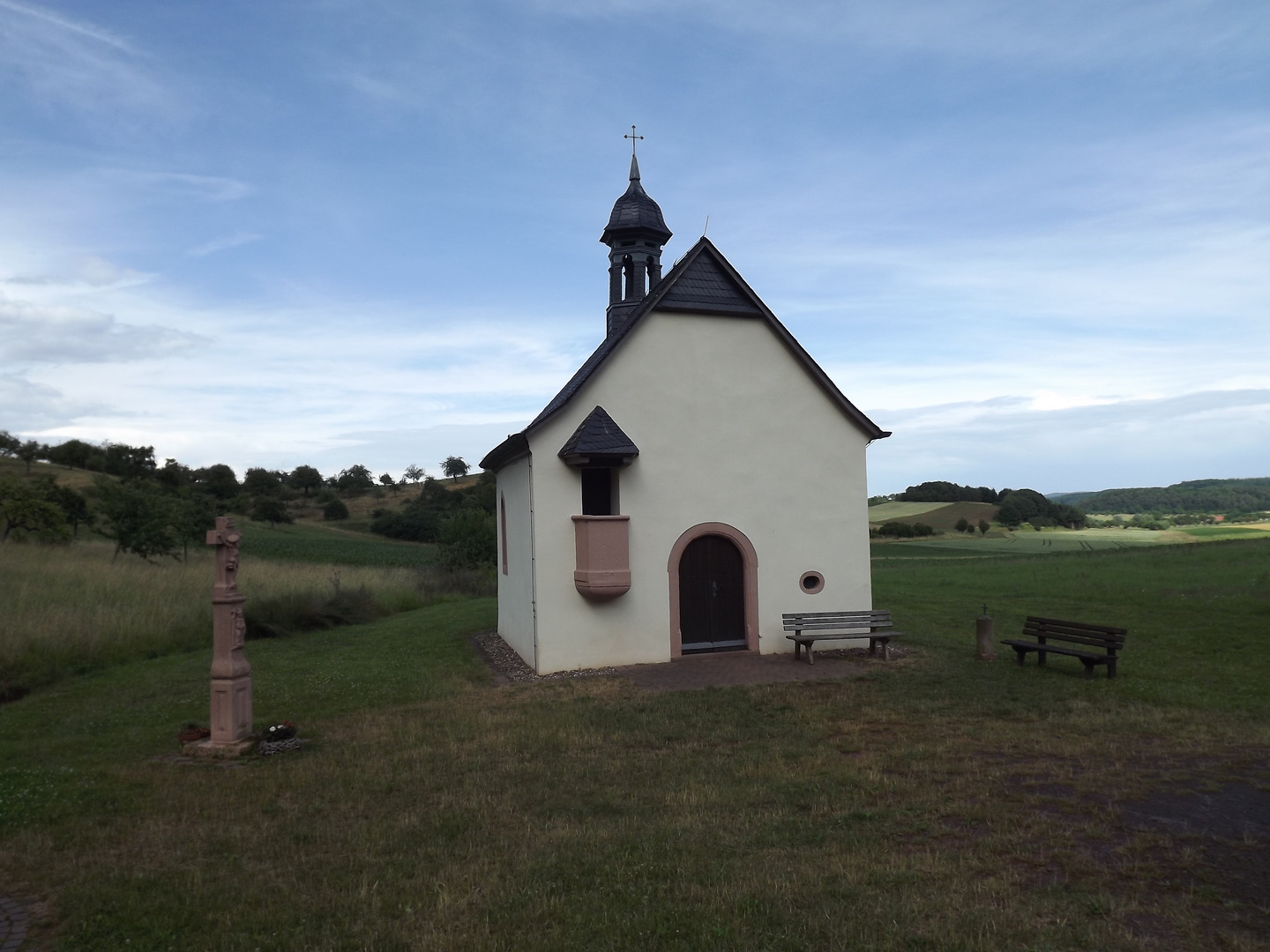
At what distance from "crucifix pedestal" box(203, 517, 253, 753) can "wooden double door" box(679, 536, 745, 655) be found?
24.3 ft

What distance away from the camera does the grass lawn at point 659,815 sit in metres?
4.89

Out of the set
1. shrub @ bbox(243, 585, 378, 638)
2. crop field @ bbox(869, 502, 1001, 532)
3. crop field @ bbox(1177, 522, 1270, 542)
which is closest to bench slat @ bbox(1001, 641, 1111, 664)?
shrub @ bbox(243, 585, 378, 638)

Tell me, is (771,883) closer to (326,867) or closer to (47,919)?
(326,867)

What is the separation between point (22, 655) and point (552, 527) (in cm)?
965

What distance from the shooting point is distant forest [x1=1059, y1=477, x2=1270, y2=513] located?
207 feet

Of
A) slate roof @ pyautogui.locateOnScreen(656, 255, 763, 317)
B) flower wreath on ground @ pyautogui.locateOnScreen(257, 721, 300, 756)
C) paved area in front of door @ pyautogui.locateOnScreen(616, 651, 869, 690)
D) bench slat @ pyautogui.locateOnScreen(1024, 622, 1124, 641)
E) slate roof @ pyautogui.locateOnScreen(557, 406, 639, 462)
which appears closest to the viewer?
flower wreath on ground @ pyautogui.locateOnScreen(257, 721, 300, 756)

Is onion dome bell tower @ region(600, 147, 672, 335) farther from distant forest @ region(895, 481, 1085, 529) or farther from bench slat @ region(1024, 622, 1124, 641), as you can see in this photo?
distant forest @ region(895, 481, 1085, 529)

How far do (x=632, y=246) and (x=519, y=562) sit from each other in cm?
711

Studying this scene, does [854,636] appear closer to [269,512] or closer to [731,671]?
[731,671]

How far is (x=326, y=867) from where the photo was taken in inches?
233

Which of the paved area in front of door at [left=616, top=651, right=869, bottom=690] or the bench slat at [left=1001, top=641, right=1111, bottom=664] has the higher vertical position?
the bench slat at [left=1001, top=641, right=1111, bottom=664]

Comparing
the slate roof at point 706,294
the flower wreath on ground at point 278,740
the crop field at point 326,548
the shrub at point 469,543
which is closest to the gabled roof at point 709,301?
the slate roof at point 706,294

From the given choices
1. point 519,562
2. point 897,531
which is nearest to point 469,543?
point 519,562

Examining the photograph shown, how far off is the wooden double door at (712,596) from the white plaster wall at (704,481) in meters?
0.39
